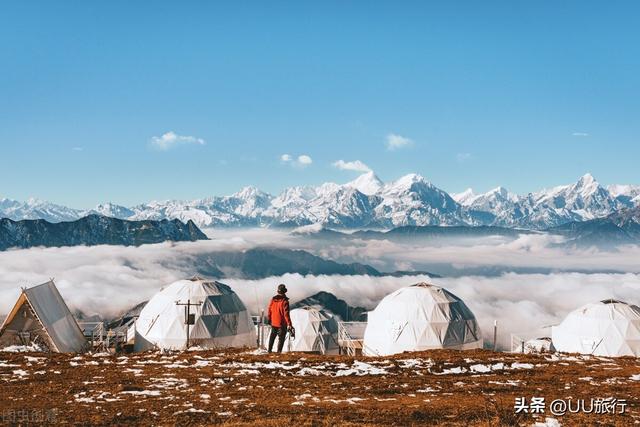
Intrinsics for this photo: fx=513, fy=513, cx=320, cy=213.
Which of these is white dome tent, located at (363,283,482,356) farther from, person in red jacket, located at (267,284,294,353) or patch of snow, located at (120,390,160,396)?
patch of snow, located at (120,390,160,396)

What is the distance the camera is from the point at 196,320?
46.2m

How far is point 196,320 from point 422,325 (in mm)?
20304

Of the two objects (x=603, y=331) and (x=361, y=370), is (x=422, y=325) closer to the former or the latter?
(x=603, y=331)

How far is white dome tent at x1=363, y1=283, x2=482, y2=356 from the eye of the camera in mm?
45750

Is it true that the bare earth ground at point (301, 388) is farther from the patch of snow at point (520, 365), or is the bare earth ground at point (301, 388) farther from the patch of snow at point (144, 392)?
the patch of snow at point (520, 365)

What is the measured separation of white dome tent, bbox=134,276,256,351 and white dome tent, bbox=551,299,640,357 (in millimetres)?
32108

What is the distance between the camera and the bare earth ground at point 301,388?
13148mm

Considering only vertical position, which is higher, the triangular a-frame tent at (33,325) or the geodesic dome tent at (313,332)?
the triangular a-frame tent at (33,325)

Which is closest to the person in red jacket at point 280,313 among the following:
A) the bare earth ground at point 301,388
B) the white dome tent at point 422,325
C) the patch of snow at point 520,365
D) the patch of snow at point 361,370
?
the bare earth ground at point 301,388

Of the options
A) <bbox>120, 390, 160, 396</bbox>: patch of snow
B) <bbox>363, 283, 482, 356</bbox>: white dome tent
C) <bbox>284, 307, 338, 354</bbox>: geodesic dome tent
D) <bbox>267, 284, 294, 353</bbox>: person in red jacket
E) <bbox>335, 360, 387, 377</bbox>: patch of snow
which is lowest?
<bbox>284, 307, 338, 354</bbox>: geodesic dome tent

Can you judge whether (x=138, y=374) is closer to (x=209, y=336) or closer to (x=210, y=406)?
(x=210, y=406)

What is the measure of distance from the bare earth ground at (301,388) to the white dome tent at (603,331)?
998 inches

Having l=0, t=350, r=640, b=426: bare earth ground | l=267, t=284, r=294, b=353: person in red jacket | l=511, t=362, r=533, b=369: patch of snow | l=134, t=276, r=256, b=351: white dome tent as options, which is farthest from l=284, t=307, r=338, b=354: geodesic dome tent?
l=511, t=362, r=533, b=369: patch of snow

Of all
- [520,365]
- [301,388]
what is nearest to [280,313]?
[301,388]
